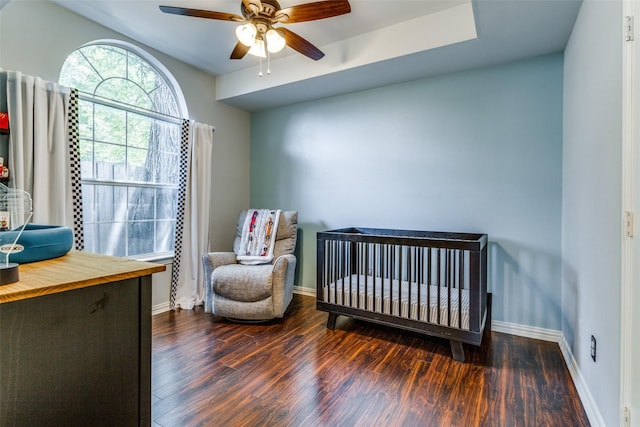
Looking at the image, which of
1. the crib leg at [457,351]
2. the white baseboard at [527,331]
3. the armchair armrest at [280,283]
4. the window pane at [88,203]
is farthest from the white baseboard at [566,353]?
the window pane at [88,203]

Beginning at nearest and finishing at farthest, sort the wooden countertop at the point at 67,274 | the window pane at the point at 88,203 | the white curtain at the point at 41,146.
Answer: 1. the wooden countertop at the point at 67,274
2. the white curtain at the point at 41,146
3. the window pane at the point at 88,203

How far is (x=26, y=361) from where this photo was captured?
0.81m

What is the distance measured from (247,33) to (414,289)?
2279 mm

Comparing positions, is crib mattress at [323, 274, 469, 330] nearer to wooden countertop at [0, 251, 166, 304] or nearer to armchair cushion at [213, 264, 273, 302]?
armchair cushion at [213, 264, 273, 302]

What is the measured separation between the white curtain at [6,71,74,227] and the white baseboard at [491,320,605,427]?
348 centimetres

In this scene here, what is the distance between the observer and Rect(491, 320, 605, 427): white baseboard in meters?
1.53

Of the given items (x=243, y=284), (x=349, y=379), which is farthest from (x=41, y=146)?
(x=349, y=379)

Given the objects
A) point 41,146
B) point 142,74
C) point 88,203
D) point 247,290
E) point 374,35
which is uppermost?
point 374,35

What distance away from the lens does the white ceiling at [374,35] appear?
6.93 feet

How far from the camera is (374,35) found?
8.65 ft

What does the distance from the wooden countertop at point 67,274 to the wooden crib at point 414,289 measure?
1.75 meters

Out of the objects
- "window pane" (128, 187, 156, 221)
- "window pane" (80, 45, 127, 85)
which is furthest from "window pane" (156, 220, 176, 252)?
"window pane" (80, 45, 127, 85)

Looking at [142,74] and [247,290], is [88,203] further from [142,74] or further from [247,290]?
[247,290]

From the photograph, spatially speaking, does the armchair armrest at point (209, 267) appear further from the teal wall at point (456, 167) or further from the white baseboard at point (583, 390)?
the white baseboard at point (583, 390)
